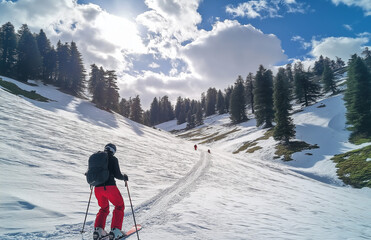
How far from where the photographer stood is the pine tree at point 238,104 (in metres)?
67.6

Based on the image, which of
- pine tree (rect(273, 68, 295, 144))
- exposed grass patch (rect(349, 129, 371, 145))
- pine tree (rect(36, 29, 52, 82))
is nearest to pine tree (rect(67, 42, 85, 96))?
pine tree (rect(36, 29, 52, 82))

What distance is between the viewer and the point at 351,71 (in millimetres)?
33719

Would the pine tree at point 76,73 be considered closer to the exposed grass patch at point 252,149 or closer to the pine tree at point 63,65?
the pine tree at point 63,65

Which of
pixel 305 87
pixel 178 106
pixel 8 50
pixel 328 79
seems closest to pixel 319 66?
pixel 328 79

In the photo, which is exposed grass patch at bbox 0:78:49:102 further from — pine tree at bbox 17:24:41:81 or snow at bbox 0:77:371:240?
pine tree at bbox 17:24:41:81

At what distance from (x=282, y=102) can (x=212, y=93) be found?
92767 millimetres

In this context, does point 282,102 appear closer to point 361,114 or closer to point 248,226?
point 361,114

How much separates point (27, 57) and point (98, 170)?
58.1m

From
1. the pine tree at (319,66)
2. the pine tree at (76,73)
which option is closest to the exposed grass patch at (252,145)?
the pine tree at (76,73)

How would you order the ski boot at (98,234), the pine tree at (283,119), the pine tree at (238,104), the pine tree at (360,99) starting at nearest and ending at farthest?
the ski boot at (98,234) → the pine tree at (360,99) → the pine tree at (283,119) → the pine tree at (238,104)

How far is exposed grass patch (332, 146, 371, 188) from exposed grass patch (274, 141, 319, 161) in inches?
205

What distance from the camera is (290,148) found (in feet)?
106

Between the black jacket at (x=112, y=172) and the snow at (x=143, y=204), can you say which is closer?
the black jacket at (x=112, y=172)

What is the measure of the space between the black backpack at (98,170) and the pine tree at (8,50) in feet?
188
